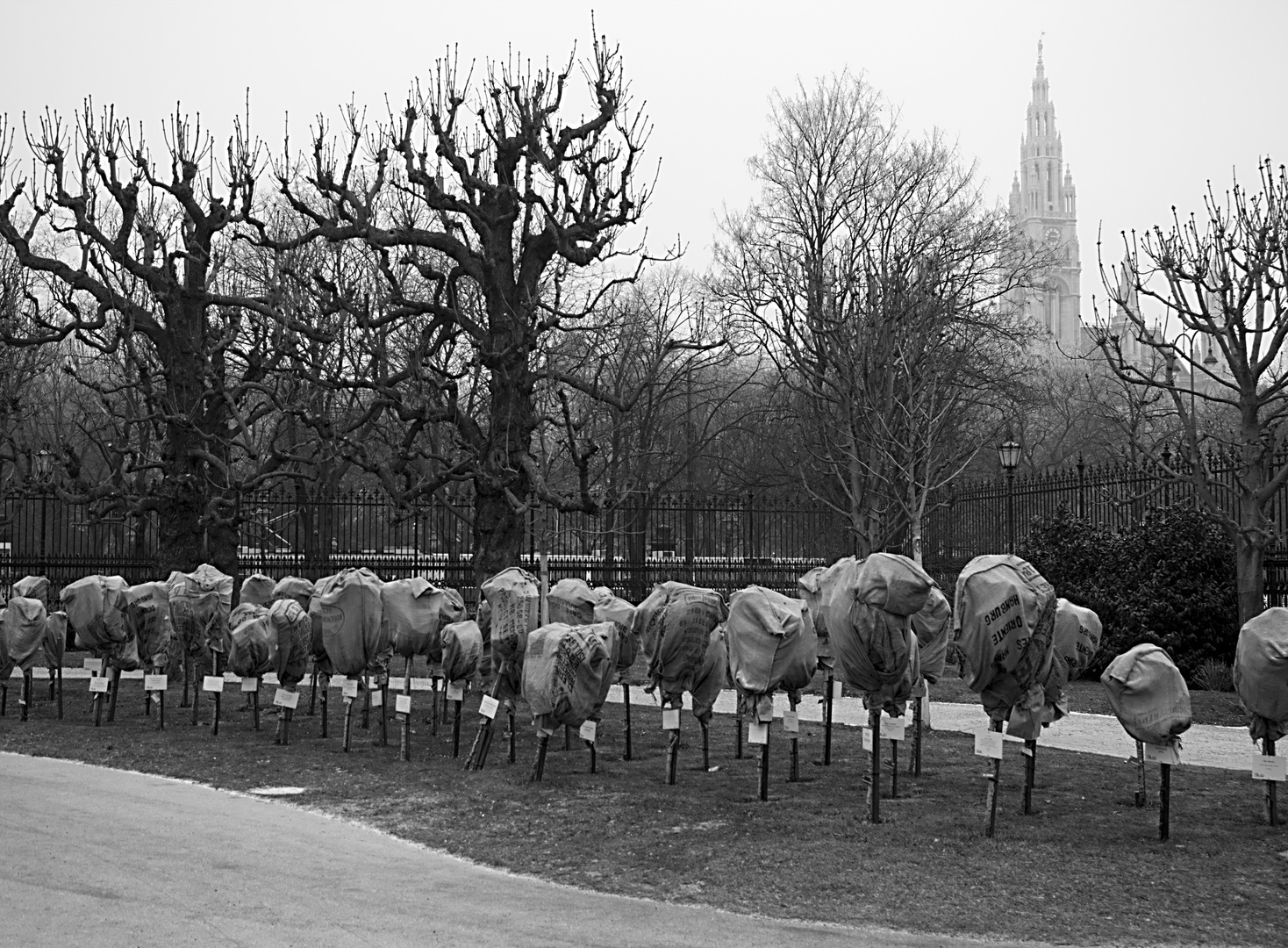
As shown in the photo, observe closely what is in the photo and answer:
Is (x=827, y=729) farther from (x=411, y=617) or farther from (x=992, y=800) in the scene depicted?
(x=411, y=617)

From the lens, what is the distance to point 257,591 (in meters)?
20.3

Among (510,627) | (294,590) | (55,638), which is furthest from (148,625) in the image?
(510,627)

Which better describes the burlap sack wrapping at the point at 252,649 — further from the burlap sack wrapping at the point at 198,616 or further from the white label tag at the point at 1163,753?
the white label tag at the point at 1163,753

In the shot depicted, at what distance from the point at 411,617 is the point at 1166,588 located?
12.6 meters

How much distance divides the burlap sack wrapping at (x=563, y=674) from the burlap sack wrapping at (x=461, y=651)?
6.91ft

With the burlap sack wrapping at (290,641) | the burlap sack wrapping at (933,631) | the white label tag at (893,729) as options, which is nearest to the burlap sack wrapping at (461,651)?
the burlap sack wrapping at (290,641)

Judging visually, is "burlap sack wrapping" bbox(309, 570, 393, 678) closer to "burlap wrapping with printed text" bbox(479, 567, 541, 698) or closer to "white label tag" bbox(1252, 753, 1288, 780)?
"burlap wrapping with printed text" bbox(479, 567, 541, 698)

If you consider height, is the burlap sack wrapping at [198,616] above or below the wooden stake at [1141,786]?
above

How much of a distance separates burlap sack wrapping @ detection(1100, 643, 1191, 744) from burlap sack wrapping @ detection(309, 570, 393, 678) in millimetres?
8325

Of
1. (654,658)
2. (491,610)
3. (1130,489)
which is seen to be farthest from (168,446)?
(1130,489)

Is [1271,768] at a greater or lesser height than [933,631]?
lesser

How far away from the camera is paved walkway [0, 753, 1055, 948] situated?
7785 millimetres

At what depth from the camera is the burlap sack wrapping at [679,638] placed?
1361 centimetres

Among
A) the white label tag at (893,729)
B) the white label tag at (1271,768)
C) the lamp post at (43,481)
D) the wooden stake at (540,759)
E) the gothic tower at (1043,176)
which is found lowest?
the wooden stake at (540,759)
